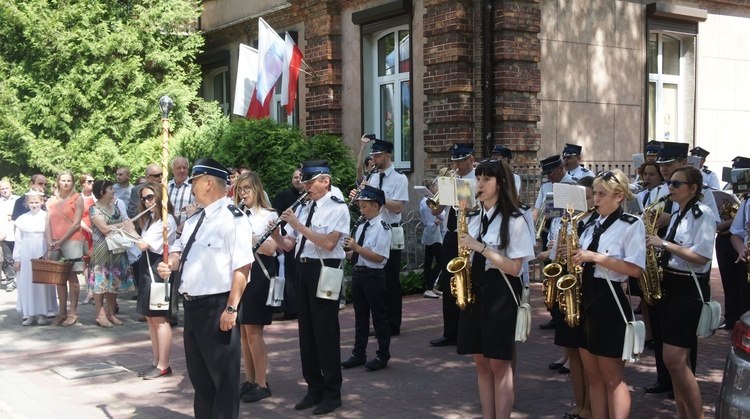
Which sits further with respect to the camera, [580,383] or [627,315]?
[580,383]

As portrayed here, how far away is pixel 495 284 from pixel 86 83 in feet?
55.2

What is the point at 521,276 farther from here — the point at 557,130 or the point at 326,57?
the point at 326,57

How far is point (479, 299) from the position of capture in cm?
572

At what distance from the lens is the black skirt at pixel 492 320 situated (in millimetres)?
5590

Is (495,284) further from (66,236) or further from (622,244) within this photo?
(66,236)

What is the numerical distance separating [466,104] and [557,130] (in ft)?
6.09

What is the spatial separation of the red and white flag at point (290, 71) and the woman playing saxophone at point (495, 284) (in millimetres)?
A: 11213

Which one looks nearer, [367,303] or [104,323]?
[367,303]

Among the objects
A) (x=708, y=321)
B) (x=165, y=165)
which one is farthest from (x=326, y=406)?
(x=708, y=321)

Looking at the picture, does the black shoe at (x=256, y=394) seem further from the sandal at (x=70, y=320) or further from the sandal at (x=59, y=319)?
the sandal at (x=59, y=319)

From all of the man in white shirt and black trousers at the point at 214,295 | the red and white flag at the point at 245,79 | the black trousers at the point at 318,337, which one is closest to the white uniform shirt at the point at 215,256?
the man in white shirt and black trousers at the point at 214,295

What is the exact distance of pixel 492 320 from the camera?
5621 millimetres

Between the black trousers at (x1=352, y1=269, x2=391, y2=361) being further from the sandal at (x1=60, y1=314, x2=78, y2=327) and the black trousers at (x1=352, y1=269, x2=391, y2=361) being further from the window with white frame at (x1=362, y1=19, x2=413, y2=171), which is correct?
the window with white frame at (x1=362, y1=19, x2=413, y2=171)

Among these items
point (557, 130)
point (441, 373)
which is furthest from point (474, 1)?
point (441, 373)
